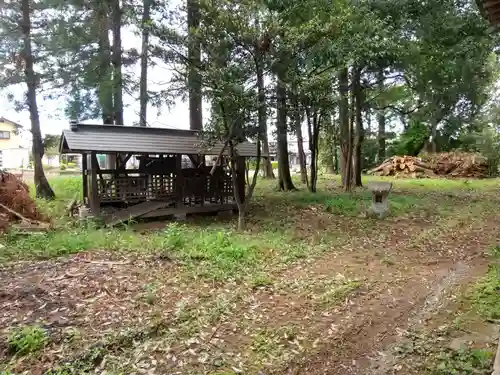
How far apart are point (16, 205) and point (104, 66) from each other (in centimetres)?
632

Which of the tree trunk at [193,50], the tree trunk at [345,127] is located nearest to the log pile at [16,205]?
the tree trunk at [193,50]

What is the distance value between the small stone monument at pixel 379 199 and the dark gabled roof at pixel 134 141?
12.0 ft

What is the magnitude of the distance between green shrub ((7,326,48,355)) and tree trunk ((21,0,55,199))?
10.7 metres

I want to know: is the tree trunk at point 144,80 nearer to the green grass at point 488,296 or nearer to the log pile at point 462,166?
the green grass at point 488,296

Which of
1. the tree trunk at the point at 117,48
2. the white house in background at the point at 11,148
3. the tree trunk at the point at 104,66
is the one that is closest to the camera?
the tree trunk at the point at 104,66

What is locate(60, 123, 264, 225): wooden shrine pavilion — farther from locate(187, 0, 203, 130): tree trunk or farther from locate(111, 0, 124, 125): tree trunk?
locate(111, 0, 124, 125): tree trunk

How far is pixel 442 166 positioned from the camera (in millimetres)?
24406

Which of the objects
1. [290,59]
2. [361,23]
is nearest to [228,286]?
[290,59]

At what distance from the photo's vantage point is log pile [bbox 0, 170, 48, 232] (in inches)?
335

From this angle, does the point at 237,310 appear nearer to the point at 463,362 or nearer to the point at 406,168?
the point at 463,362

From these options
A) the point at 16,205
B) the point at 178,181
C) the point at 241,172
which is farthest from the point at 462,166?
the point at 16,205

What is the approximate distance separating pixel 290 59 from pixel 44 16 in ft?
29.8

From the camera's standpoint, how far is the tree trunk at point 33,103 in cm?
1246

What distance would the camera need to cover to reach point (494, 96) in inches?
1065
